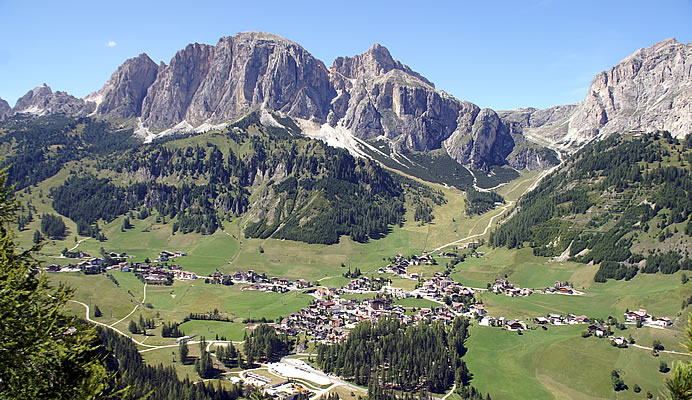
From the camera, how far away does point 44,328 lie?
16875 millimetres

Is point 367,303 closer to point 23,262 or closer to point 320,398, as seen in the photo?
point 320,398

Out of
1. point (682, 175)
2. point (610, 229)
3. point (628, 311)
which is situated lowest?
point (628, 311)

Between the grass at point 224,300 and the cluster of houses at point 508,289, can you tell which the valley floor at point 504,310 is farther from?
the cluster of houses at point 508,289

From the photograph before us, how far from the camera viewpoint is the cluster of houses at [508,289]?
148875 mm

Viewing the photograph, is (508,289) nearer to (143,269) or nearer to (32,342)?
(143,269)

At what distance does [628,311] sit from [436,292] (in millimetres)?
57241

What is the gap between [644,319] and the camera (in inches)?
4397

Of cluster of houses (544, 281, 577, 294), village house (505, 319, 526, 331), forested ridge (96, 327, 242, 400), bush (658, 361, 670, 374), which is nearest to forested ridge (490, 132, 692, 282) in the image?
cluster of houses (544, 281, 577, 294)

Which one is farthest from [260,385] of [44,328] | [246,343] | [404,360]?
[44,328]

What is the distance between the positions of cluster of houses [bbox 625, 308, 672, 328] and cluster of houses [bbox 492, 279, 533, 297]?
34170 mm

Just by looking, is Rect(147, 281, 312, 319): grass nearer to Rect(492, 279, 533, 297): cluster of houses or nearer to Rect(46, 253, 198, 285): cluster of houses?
Rect(46, 253, 198, 285): cluster of houses

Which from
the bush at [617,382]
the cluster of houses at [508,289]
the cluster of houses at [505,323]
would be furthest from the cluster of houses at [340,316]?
the bush at [617,382]

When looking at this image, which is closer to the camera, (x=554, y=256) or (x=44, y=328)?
(x=44, y=328)

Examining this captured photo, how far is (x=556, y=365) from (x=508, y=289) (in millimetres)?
55066
